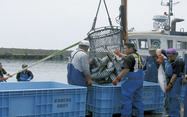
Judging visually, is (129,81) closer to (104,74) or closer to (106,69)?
(104,74)

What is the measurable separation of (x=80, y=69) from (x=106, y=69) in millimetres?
1278

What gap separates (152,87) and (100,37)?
6.13 ft

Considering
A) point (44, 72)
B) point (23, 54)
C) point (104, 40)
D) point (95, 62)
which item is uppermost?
point (23, 54)

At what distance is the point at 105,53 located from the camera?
21.3 feet

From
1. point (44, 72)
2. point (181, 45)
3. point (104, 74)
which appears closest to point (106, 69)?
point (104, 74)

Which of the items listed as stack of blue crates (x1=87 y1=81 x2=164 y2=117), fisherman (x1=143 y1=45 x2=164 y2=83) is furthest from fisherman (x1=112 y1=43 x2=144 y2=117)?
fisherman (x1=143 y1=45 x2=164 y2=83)

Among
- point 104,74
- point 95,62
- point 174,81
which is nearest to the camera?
point 174,81

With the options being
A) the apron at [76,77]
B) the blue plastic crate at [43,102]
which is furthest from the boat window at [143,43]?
the blue plastic crate at [43,102]

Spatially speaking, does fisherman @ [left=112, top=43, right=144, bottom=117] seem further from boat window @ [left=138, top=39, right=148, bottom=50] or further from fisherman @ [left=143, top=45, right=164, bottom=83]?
boat window @ [left=138, top=39, right=148, bottom=50]

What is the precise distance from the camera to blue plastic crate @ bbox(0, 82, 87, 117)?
3.97 m

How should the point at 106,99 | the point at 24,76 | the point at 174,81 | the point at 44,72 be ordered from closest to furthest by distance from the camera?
the point at 106,99 < the point at 174,81 < the point at 24,76 < the point at 44,72

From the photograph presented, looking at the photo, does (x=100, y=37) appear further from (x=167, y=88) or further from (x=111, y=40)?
(x=167, y=88)

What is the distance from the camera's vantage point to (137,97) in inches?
197

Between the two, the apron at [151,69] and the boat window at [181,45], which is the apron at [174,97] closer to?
the apron at [151,69]
